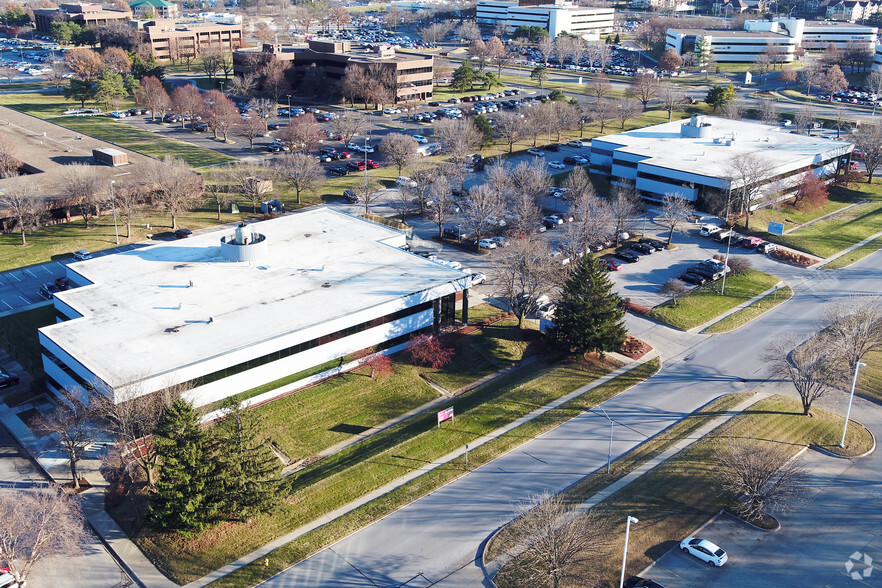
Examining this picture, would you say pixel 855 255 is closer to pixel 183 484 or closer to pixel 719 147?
pixel 719 147

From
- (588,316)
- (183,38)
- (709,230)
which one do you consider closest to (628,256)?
(709,230)

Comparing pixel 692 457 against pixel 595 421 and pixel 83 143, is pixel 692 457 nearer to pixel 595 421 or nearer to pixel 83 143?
pixel 595 421

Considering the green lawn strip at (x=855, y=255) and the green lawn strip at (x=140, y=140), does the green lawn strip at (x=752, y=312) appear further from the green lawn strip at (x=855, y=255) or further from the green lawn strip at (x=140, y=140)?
the green lawn strip at (x=140, y=140)

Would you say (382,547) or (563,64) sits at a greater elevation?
(563,64)

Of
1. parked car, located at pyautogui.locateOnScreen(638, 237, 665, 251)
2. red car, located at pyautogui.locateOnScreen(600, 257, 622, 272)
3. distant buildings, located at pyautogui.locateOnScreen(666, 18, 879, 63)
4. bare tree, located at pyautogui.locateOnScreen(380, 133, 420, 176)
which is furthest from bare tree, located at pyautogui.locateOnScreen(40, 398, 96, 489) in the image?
distant buildings, located at pyautogui.locateOnScreen(666, 18, 879, 63)

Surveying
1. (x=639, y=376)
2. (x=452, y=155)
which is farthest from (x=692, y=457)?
(x=452, y=155)

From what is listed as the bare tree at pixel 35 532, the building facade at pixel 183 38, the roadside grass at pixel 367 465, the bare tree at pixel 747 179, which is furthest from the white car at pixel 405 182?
the building facade at pixel 183 38

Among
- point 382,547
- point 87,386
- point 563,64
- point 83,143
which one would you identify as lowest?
point 382,547
